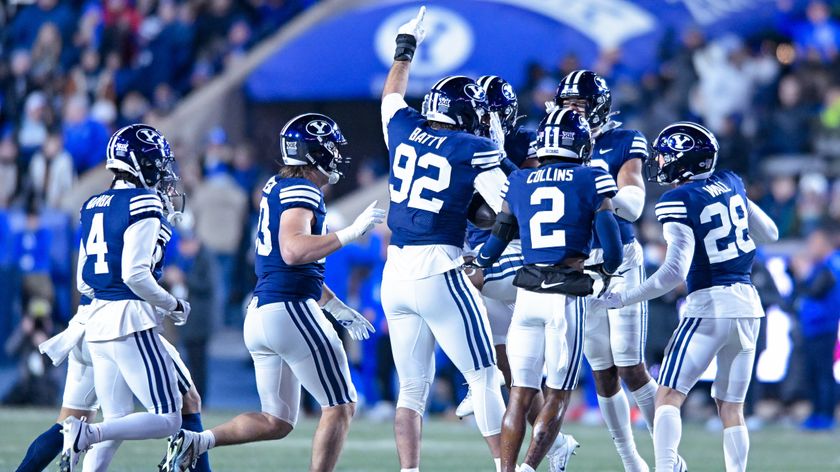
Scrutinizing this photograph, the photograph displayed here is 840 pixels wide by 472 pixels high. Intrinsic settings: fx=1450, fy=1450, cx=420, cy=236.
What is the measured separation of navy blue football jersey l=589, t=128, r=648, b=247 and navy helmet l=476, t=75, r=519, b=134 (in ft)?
1.77

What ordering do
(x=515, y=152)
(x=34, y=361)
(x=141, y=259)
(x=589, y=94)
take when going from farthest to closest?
1. (x=34, y=361)
2. (x=515, y=152)
3. (x=589, y=94)
4. (x=141, y=259)

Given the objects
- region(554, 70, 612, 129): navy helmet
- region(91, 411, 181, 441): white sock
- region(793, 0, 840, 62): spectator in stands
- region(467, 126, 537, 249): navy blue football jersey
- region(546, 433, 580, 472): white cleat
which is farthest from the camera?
region(793, 0, 840, 62): spectator in stands

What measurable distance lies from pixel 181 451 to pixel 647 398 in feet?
9.24

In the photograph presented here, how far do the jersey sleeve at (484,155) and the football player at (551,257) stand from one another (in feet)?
0.44

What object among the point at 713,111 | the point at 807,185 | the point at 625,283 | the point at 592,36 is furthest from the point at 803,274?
the point at 625,283

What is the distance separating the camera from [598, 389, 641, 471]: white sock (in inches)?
325

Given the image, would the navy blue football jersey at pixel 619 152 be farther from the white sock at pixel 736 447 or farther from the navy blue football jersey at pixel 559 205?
the white sock at pixel 736 447

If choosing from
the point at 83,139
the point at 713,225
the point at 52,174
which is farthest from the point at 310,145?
the point at 83,139

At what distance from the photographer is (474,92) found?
25.2 ft

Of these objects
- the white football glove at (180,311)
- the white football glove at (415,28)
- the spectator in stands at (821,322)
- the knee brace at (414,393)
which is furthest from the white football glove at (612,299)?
the spectator in stands at (821,322)

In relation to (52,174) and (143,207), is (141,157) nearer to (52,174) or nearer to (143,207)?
(143,207)

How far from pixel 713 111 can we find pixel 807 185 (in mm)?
1760

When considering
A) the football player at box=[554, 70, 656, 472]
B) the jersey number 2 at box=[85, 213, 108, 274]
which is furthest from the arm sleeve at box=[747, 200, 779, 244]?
the jersey number 2 at box=[85, 213, 108, 274]

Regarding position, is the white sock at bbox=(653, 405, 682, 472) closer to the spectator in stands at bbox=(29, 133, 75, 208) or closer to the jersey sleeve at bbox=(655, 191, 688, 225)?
the jersey sleeve at bbox=(655, 191, 688, 225)
